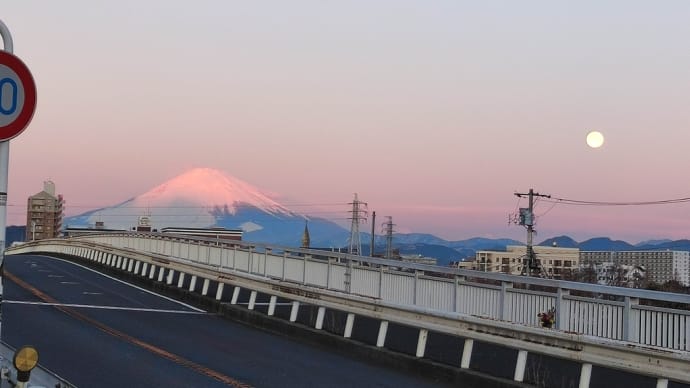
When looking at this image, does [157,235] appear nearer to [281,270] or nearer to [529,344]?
[281,270]

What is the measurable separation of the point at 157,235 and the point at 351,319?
18.6 meters

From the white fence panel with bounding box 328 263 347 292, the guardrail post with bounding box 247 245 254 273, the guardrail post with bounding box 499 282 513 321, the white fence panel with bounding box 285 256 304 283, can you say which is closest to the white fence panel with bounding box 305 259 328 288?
the white fence panel with bounding box 328 263 347 292

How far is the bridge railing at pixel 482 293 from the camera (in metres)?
9.27

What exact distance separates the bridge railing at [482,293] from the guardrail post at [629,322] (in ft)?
0.04

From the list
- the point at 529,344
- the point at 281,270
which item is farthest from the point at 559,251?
the point at 529,344

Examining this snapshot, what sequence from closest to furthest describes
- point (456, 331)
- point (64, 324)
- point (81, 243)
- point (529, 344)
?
point (529, 344)
point (456, 331)
point (64, 324)
point (81, 243)

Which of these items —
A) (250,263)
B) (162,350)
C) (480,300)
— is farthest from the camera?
(250,263)

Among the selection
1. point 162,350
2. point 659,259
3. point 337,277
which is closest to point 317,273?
point 337,277

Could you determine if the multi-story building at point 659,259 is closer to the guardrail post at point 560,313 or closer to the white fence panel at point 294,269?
Answer: the white fence panel at point 294,269

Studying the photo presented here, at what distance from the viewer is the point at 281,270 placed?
19641mm

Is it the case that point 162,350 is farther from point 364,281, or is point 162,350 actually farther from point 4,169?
point 4,169

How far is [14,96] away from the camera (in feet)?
17.6

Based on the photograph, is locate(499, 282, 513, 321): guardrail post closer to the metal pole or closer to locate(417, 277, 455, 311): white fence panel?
locate(417, 277, 455, 311): white fence panel

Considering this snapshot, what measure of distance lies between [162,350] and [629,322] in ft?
27.0
